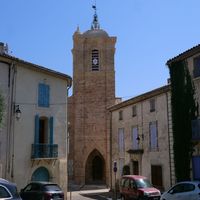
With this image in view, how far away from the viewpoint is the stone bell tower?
40.7 meters

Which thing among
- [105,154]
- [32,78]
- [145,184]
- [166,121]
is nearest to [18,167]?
[32,78]

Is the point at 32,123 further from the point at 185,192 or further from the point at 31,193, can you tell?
the point at 185,192

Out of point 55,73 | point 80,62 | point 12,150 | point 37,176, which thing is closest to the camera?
point 12,150

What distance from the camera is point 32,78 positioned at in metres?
22.1

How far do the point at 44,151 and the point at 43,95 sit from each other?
3393 mm

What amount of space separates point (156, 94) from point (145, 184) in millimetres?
7208

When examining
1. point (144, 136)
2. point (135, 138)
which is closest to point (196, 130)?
point (144, 136)

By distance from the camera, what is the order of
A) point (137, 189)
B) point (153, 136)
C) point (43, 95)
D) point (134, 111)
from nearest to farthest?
point (137, 189)
point (43, 95)
point (153, 136)
point (134, 111)

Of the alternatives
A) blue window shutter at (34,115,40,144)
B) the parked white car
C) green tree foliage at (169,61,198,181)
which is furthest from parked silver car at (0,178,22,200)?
green tree foliage at (169,61,198,181)

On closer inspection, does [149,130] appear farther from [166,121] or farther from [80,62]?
[80,62]

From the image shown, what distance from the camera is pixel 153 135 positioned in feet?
84.7

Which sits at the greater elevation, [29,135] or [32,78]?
[32,78]

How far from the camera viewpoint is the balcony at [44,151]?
21362 millimetres

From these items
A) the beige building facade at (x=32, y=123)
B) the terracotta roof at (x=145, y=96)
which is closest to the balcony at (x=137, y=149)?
the terracotta roof at (x=145, y=96)
